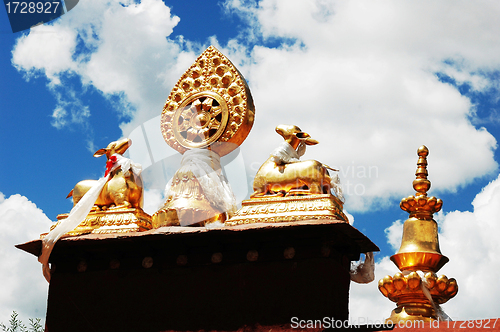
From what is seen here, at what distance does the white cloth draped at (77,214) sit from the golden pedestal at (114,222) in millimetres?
97

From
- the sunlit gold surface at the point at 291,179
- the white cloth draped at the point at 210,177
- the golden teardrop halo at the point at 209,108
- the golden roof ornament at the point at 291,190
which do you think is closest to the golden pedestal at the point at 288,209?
the golden roof ornament at the point at 291,190

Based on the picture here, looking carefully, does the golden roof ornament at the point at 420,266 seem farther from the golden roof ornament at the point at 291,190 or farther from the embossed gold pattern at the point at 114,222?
the embossed gold pattern at the point at 114,222

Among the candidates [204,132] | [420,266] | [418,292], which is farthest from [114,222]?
[420,266]

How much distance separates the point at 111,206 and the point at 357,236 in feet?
10.3

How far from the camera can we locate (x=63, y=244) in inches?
277

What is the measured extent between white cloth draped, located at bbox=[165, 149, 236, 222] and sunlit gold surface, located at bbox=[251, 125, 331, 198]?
0.46 m

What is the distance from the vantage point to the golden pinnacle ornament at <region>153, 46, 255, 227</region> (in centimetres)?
712

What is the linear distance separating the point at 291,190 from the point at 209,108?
1.71 m

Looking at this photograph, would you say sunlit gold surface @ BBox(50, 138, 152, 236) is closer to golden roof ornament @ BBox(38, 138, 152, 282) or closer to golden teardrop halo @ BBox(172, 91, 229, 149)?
golden roof ornament @ BBox(38, 138, 152, 282)

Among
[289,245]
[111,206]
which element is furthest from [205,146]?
[289,245]

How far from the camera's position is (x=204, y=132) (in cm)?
775

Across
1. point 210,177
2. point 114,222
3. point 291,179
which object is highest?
point 210,177

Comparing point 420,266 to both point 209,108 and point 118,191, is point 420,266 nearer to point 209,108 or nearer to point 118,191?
point 209,108

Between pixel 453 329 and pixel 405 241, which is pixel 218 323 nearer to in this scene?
pixel 453 329
